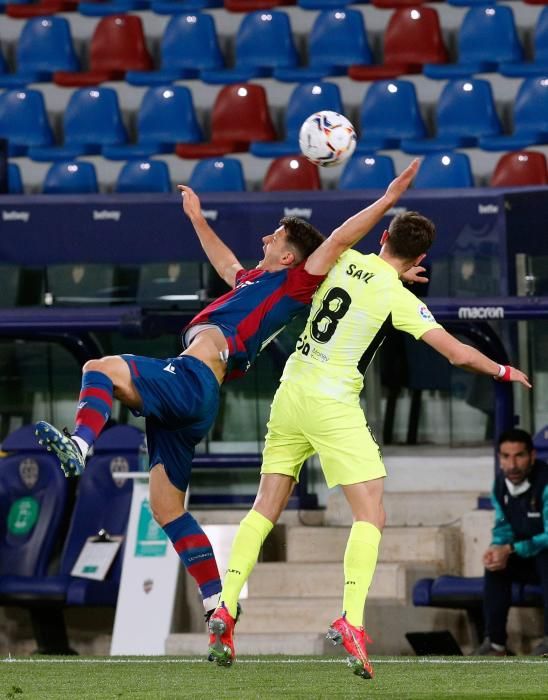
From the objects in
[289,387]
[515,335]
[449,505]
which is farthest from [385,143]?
[289,387]

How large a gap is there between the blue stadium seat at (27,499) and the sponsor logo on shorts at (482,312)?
9.22 feet

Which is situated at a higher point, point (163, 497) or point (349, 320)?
point (349, 320)

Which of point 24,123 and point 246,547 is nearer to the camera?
point 246,547

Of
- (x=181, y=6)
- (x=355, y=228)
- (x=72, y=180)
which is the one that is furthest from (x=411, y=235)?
(x=181, y=6)

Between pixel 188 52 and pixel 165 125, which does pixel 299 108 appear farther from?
pixel 188 52

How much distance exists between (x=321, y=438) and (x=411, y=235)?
858 millimetres

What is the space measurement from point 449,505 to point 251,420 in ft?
4.43

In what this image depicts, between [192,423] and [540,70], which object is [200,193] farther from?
[192,423]

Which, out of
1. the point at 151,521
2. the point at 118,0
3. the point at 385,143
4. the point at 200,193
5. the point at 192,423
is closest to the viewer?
the point at 192,423

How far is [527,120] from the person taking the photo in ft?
36.6

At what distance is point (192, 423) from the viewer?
6.21m

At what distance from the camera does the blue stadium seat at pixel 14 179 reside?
1145cm

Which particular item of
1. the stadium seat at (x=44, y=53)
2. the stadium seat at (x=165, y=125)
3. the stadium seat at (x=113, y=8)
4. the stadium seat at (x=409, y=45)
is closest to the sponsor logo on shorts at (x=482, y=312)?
the stadium seat at (x=409, y=45)

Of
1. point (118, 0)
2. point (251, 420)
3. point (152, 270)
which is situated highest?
point (118, 0)
